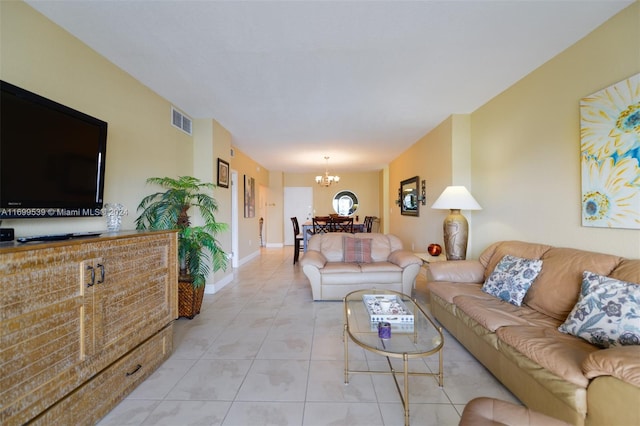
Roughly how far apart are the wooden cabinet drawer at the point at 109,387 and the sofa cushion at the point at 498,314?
7.98ft

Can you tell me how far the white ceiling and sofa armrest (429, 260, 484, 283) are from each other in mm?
1954

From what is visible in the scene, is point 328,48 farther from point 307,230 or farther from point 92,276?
point 307,230

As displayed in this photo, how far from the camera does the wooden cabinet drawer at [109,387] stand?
129 centimetres

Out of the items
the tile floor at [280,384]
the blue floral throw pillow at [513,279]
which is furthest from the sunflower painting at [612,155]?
the tile floor at [280,384]

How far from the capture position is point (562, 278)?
1.90 m

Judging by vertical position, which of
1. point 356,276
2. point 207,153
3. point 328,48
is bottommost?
point 356,276

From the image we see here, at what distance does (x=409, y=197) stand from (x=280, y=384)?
4.68 meters

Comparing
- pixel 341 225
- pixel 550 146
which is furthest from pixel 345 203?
pixel 550 146

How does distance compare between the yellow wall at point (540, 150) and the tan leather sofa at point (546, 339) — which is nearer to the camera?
the tan leather sofa at point (546, 339)

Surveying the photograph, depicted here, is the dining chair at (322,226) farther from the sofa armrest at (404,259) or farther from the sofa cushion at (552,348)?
the sofa cushion at (552,348)

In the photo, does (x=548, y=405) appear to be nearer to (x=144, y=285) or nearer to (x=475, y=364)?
(x=475, y=364)

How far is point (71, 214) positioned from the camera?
1870 mm

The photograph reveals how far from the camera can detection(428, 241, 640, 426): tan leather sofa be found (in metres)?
1.10

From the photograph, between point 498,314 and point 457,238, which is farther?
point 457,238
